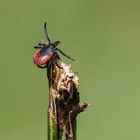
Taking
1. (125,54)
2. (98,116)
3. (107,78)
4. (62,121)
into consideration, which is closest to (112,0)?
(125,54)

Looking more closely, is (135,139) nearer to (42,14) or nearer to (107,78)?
(107,78)

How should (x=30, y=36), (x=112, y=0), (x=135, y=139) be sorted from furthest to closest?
(x=112, y=0), (x=30, y=36), (x=135, y=139)

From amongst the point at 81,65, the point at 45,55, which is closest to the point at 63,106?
the point at 45,55

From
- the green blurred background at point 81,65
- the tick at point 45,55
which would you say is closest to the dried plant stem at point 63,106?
the tick at point 45,55

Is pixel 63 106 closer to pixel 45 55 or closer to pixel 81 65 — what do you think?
pixel 45 55

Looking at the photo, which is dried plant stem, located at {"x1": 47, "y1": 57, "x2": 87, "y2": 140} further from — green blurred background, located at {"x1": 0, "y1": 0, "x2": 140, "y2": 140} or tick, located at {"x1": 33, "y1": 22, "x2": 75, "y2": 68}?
green blurred background, located at {"x1": 0, "y1": 0, "x2": 140, "y2": 140}

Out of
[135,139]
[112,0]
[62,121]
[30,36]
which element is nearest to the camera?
[62,121]
